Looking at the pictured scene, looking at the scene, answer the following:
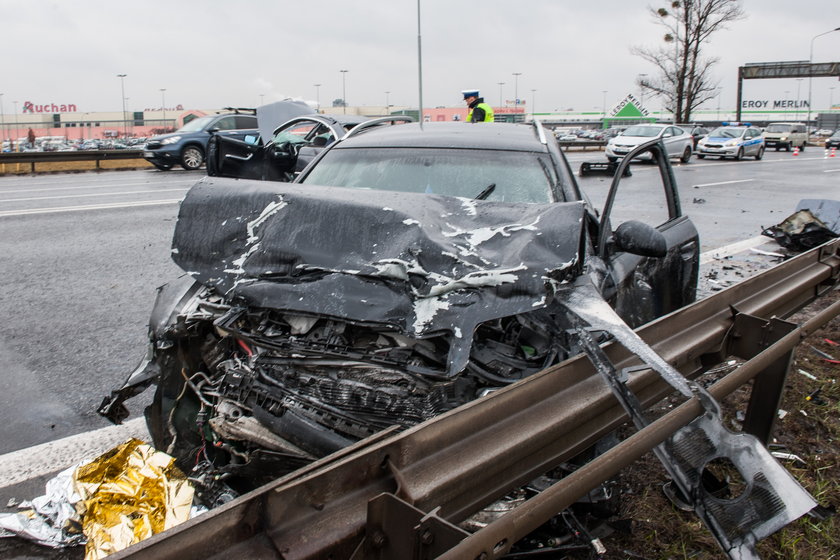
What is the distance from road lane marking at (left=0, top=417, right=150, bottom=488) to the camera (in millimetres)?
3020

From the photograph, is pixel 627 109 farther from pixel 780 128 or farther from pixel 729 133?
pixel 780 128

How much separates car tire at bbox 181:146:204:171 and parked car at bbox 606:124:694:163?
13974 millimetres

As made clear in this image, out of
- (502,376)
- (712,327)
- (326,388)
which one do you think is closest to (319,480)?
(326,388)

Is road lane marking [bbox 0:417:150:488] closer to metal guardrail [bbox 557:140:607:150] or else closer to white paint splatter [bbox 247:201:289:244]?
white paint splatter [bbox 247:201:289:244]

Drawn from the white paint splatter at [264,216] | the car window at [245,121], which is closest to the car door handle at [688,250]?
the white paint splatter at [264,216]

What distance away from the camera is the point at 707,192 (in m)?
14.4

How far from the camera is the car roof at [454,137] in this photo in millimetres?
4004

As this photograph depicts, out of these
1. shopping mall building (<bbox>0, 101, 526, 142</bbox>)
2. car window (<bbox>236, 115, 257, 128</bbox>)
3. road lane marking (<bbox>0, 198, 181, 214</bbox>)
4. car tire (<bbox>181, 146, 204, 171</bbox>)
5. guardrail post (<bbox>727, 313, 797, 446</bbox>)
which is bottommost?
guardrail post (<bbox>727, 313, 797, 446</bbox>)

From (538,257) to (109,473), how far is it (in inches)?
74.5

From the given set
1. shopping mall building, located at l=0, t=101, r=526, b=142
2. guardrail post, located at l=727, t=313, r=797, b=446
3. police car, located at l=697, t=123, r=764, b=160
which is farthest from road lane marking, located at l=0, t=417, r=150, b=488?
shopping mall building, located at l=0, t=101, r=526, b=142

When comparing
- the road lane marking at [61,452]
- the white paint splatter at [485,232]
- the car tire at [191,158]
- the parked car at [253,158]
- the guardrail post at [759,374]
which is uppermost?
the car tire at [191,158]

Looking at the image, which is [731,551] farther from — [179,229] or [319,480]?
[179,229]

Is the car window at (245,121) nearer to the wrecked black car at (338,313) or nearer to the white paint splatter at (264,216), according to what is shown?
the wrecked black car at (338,313)

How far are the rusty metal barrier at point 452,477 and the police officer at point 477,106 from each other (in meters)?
7.42
